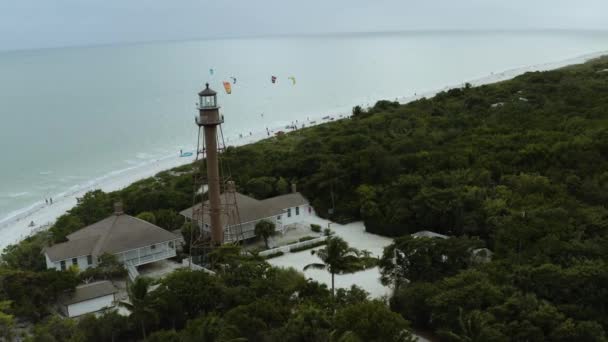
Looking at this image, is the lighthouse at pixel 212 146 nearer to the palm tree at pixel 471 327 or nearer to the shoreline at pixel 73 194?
the palm tree at pixel 471 327

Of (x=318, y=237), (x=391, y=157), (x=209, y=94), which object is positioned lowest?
(x=318, y=237)

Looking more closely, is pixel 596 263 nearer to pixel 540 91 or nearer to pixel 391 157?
pixel 391 157

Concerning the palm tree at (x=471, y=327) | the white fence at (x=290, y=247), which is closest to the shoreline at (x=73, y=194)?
the white fence at (x=290, y=247)

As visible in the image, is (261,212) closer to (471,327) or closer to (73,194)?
(471,327)

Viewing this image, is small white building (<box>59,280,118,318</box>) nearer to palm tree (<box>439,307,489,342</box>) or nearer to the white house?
the white house

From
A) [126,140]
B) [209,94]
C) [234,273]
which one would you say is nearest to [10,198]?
[126,140]

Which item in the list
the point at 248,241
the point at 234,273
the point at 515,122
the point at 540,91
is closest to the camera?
the point at 234,273

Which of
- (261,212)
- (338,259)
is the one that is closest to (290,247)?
(261,212)
